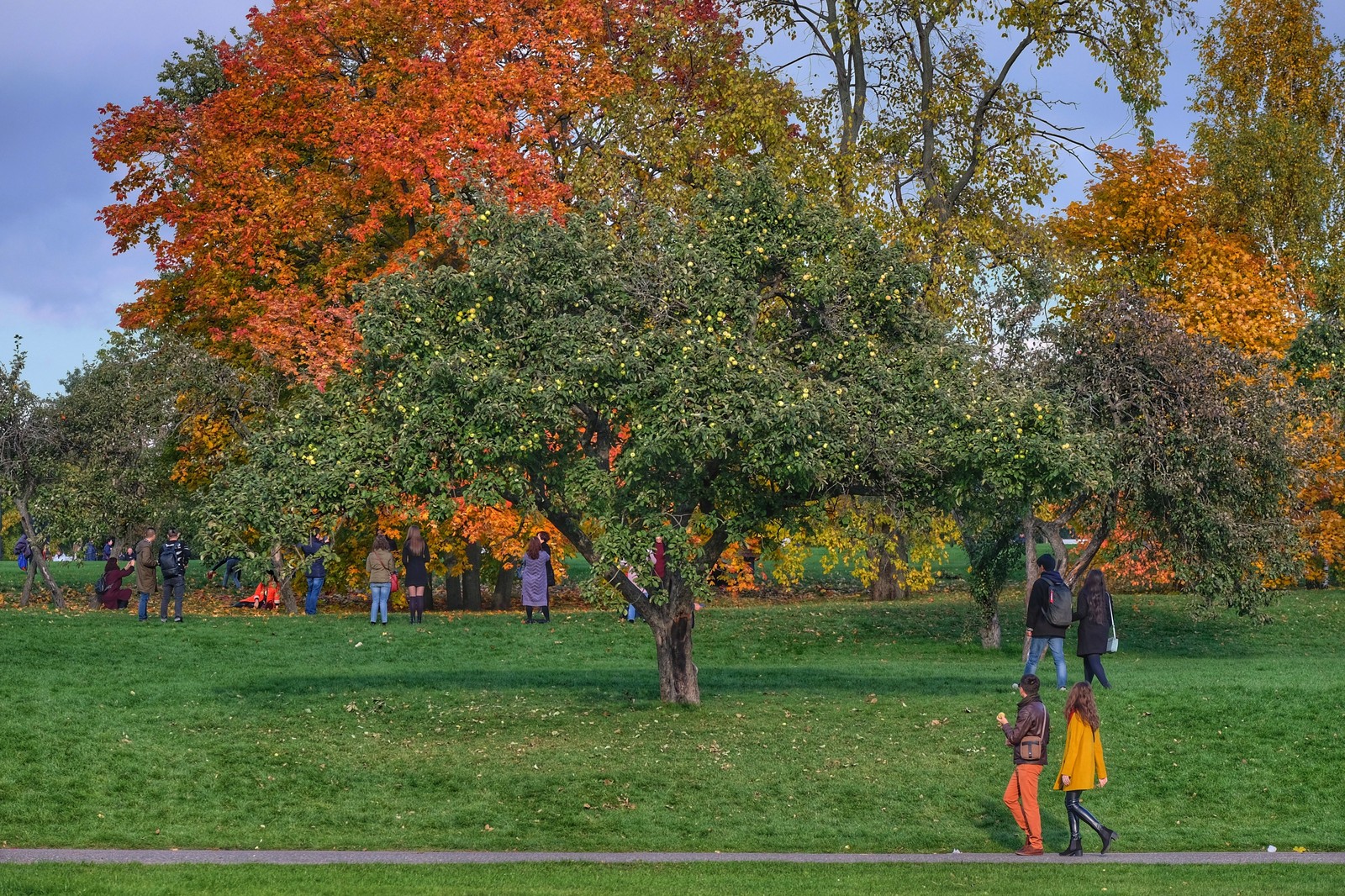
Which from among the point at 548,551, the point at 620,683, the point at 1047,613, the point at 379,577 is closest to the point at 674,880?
the point at 1047,613

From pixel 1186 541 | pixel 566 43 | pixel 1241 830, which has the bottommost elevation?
pixel 1241 830

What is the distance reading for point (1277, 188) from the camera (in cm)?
4169

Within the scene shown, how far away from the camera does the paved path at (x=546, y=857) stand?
12.6 metres

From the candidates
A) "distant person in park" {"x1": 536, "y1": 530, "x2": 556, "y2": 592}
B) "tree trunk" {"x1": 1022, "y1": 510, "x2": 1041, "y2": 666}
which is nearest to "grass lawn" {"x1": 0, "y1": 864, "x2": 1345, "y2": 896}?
"tree trunk" {"x1": 1022, "y1": 510, "x2": 1041, "y2": 666}

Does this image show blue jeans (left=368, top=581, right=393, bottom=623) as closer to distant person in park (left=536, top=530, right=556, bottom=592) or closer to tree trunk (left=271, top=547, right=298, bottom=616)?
distant person in park (left=536, top=530, right=556, bottom=592)

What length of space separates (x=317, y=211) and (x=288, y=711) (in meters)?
16.8

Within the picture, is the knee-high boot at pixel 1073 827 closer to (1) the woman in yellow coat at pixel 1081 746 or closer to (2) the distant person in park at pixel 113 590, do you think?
(1) the woman in yellow coat at pixel 1081 746

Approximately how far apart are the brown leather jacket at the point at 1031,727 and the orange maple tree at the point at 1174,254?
1940 centimetres

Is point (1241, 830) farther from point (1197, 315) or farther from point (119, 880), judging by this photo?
point (1197, 315)

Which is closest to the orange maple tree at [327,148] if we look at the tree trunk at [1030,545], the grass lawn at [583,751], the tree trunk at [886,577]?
the grass lawn at [583,751]

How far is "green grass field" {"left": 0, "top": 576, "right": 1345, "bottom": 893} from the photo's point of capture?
1407 centimetres

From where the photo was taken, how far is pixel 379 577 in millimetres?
29078

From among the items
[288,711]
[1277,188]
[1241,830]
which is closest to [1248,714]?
[1241,830]

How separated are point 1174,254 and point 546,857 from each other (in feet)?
107
